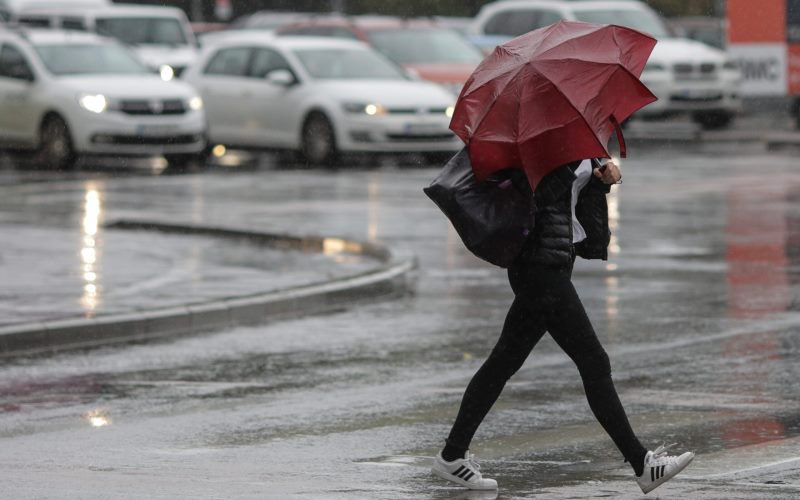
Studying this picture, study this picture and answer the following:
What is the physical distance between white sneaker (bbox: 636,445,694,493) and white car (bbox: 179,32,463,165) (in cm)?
1907

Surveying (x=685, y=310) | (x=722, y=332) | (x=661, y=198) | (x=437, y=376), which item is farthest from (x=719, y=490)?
(x=661, y=198)

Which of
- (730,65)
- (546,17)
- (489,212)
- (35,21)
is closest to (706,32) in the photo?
(730,65)

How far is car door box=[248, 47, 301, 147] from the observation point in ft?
88.9

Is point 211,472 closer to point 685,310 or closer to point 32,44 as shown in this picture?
point 685,310

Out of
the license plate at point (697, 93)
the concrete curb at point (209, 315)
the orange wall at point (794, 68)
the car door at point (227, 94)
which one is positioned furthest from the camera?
the license plate at point (697, 93)

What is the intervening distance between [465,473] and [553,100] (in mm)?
1407

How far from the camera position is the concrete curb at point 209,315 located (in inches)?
440

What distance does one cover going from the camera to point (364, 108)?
2609 centimetres

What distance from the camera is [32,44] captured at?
89.5 feet

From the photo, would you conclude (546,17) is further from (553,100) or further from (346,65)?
(553,100)

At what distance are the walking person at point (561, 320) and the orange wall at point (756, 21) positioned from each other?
83.4ft

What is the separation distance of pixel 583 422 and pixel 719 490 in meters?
1.60

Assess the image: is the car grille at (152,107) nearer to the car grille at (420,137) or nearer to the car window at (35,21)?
the car grille at (420,137)

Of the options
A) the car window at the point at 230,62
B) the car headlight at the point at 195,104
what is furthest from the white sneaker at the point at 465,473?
the car window at the point at 230,62
